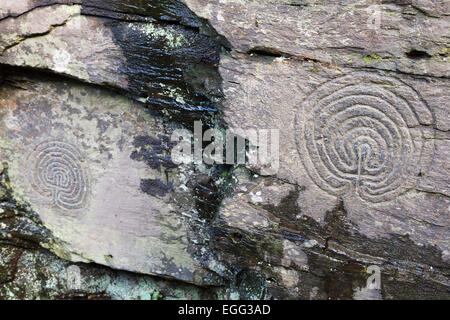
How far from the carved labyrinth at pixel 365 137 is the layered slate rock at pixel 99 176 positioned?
2.95 feet

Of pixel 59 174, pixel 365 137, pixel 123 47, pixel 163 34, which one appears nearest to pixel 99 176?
pixel 59 174

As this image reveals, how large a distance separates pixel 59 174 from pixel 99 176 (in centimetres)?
30

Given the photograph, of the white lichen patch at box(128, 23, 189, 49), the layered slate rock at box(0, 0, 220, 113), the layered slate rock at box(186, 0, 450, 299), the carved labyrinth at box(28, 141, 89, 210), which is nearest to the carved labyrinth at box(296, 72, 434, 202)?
the layered slate rock at box(186, 0, 450, 299)

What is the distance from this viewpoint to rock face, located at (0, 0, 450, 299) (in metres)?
2.12

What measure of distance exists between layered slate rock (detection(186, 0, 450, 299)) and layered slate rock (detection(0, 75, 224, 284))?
20.3 inches

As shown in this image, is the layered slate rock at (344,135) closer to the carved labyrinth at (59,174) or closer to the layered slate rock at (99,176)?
the layered slate rock at (99,176)

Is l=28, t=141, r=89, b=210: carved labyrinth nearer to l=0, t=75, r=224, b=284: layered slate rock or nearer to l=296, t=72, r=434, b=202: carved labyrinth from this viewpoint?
l=0, t=75, r=224, b=284: layered slate rock

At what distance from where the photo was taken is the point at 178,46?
2369mm

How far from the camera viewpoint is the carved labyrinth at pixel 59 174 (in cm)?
279

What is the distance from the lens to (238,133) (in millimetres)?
2348

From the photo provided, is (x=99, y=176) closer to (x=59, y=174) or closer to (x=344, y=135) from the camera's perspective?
(x=59, y=174)

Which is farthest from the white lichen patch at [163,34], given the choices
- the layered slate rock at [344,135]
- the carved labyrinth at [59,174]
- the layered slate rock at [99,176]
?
the carved labyrinth at [59,174]

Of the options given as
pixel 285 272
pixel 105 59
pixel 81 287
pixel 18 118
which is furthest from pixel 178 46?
pixel 81 287

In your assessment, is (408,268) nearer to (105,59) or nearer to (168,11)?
(168,11)
